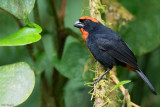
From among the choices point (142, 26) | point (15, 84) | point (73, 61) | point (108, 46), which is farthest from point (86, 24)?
point (15, 84)

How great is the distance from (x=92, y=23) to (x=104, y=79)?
2.42 ft

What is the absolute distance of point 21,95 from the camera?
1924 millimetres

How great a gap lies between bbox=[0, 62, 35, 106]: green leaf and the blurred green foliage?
27.9 inches

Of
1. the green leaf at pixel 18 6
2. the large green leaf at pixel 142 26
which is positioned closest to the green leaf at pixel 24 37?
the green leaf at pixel 18 6

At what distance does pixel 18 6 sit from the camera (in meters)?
2.25

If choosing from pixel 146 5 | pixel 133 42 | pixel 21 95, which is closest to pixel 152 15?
pixel 146 5

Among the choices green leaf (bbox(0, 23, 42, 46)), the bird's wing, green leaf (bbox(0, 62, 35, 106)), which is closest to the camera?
green leaf (bbox(0, 62, 35, 106))

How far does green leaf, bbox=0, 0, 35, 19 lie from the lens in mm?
2227

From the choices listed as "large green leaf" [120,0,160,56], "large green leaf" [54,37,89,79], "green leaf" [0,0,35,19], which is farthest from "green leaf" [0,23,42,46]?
"large green leaf" [120,0,160,56]

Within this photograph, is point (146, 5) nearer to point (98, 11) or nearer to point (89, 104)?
point (98, 11)

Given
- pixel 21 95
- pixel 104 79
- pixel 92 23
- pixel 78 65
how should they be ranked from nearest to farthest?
pixel 21 95 < pixel 104 79 < pixel 92 23 < pixel 78 65

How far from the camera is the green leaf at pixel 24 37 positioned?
2.13 metres

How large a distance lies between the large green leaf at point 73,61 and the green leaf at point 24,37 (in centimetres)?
73

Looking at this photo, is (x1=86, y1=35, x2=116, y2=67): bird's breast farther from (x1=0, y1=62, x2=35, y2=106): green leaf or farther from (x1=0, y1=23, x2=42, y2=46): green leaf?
(x1=0, y1=62, x2=35, y2=106): green leaf
